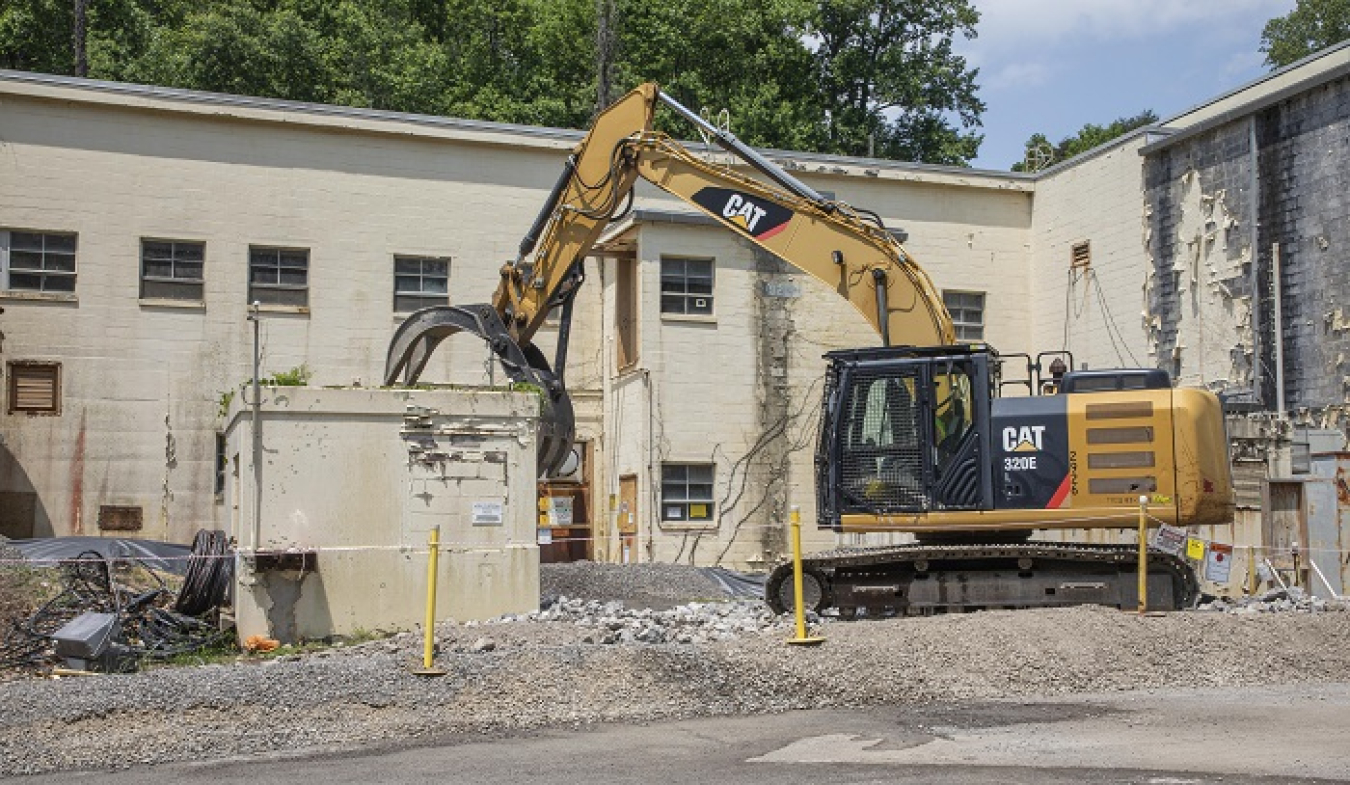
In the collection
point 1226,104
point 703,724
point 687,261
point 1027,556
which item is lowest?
point 703,724

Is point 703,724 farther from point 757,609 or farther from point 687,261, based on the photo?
point 687,261

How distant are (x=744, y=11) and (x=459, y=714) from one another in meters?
37.8

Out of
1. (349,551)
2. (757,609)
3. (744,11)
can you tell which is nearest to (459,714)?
(349,551)

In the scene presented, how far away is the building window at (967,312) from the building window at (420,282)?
9.88 m

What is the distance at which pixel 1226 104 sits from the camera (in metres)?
26.4

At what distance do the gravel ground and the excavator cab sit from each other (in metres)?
1.48

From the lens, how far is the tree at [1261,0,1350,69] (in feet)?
183

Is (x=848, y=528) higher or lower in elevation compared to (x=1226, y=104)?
lower

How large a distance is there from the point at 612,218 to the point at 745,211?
2.00 m

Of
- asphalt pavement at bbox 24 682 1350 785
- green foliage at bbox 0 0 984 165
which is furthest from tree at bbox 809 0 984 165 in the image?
asphalt pavement at bbox 24 682 1350 785

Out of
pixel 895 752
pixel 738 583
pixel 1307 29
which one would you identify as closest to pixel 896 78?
pixel 1307 29

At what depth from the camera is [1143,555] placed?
49.0 ft

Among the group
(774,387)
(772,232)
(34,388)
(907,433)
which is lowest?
(907,433)

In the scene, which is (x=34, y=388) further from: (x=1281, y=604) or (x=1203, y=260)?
(x=1203, y=260)
